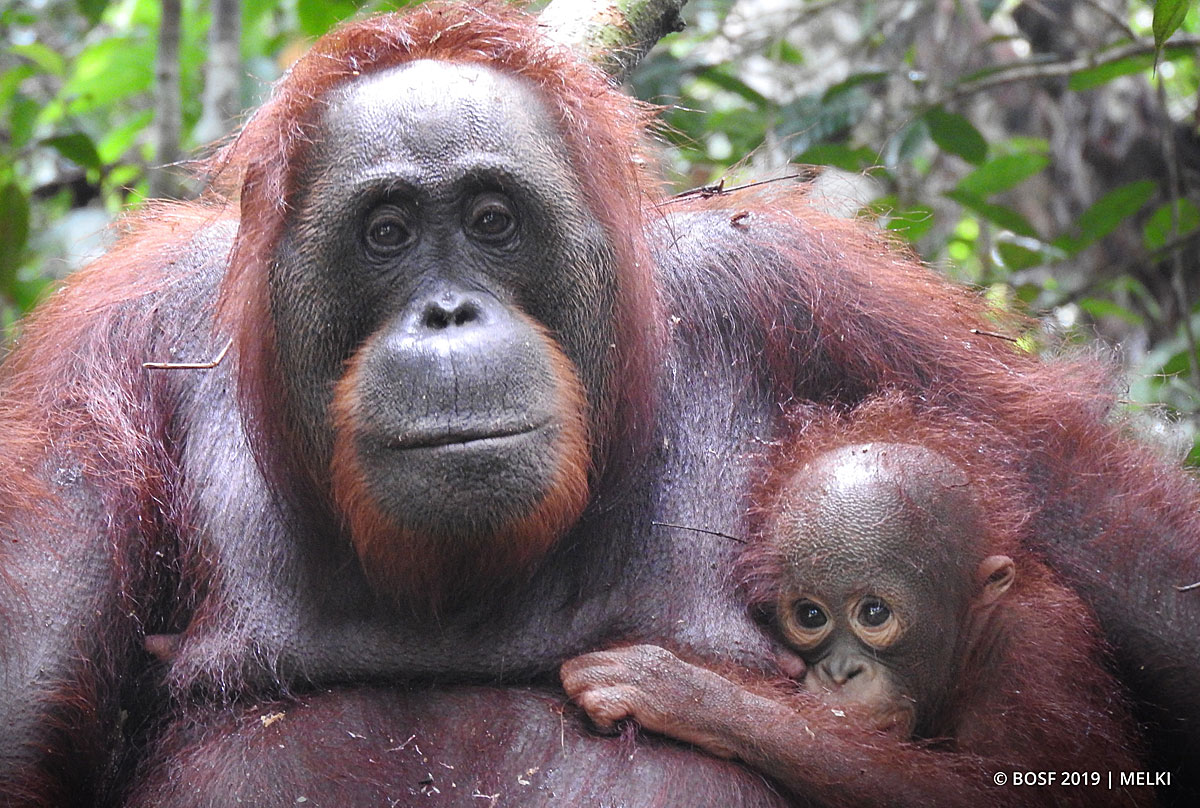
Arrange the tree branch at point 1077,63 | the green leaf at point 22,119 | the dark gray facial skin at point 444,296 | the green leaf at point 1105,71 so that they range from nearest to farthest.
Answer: the dark gray facial skin at point 444,296, the tree branch at point 1077,63, the green leaf at point 1105,71, the green leaf at point 22,119

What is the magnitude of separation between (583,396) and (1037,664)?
103cm

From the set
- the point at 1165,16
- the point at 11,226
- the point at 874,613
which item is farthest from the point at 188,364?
the point at 11,226

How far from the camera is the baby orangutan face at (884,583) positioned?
2393mm

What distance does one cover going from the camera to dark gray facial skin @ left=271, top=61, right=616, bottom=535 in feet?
6.64

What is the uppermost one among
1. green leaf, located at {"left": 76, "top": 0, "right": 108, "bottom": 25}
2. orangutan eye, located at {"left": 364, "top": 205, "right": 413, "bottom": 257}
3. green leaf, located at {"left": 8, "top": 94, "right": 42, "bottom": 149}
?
green leaf, located at {"left": 76, "top": 0, "right": 108, "bottom": 25}

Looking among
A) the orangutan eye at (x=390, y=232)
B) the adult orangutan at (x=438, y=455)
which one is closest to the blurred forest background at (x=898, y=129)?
the adult orangutan at (x=438, y=455)

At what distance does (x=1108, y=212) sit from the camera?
4766mm

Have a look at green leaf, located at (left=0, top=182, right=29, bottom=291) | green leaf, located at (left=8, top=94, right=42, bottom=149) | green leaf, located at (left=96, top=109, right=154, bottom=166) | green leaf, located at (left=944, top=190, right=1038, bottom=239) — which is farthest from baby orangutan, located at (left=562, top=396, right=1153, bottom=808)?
green leaf, located at (left=96, top=109, right=154, bottom=166)

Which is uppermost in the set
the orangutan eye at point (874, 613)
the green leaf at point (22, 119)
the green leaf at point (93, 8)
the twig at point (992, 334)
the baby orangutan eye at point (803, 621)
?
the green leaf at point (93, 8)

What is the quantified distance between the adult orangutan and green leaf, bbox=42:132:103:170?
1.89 metres

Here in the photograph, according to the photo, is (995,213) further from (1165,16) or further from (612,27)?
(1165,16)

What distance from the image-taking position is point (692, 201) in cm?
307

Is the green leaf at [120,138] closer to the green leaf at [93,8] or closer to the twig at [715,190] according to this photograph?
the green leaf at [93,8]

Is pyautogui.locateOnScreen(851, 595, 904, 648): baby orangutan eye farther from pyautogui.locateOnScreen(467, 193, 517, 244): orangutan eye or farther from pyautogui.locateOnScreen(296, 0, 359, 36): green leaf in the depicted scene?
pyautogui.locateOnScreen(296, 0, 359, 36): green leaf
